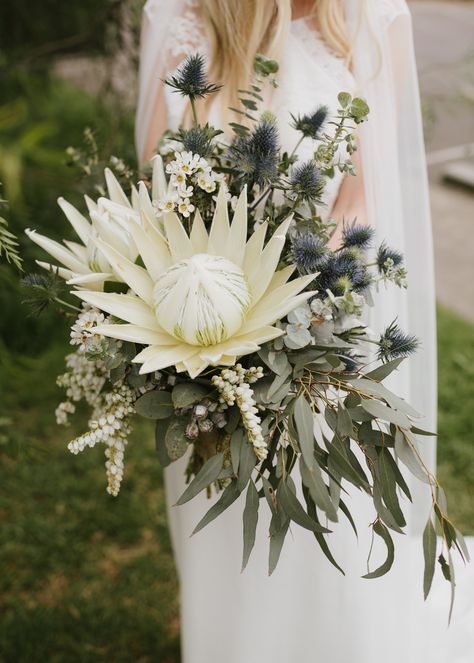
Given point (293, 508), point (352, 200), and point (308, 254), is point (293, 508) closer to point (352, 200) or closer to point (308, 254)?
point (308, 254)

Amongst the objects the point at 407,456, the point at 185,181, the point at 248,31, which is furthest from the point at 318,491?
the point at 248,31

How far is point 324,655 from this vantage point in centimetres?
159

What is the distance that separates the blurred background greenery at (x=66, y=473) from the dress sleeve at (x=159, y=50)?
137 millimetres

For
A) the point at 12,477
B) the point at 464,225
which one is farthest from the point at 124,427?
the point at 464,225

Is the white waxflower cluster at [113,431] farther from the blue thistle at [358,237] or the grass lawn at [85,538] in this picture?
the grass lawn at [85,538]

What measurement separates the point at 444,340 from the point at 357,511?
243 cm

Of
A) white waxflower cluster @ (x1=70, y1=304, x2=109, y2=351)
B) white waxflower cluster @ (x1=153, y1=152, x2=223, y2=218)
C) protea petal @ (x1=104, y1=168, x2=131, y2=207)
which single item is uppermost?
protea petal @ (x1=104, y1=168, x2=131, y2=207)

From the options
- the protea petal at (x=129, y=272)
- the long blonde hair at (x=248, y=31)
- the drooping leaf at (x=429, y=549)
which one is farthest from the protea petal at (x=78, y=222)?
the drooping leaf at (x=429, y=549)

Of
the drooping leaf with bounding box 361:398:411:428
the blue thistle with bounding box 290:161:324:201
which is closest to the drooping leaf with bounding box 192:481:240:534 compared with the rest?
the drooping leaf with bounding box 361:398:411:428

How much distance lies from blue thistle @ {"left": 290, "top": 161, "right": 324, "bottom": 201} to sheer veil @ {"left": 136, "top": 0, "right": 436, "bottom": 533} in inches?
17.2

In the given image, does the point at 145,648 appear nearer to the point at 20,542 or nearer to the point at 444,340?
the point at 20,542

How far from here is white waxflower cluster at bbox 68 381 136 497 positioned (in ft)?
3.76

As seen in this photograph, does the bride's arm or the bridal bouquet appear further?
the bride's arm

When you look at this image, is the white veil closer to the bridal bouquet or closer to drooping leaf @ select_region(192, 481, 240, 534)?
the bridal bouquet
